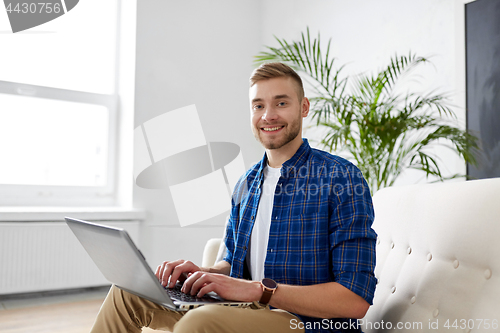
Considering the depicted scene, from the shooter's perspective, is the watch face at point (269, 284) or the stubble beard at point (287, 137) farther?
the stubble beard at point (287, 137)

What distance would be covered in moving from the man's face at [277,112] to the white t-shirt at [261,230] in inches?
4.6

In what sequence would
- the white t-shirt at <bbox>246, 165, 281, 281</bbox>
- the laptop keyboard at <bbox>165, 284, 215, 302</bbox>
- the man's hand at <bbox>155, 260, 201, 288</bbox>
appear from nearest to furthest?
the laptop keyboard at <bbox>165, 284, 215, 302</bbox>, the man's hand at <bbox>155, 260, 201, 288</bbox>, the white t-shirt at <bbox>246, 165, 281, 281</bbox>

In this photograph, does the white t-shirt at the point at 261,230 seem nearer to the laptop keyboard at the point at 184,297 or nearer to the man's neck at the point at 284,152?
the man's neck at the point at 284,152

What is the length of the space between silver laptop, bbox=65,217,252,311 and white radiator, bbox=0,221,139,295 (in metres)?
2.38

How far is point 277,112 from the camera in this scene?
1.41 m

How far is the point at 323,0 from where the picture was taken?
3.79m

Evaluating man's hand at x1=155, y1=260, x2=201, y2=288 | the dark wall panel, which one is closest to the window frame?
man's hand at x1=155, y1=260, x2=201, y2=288

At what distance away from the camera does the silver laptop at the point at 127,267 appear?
0.91 meters

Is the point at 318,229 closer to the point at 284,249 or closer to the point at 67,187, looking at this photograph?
the point at 284,249

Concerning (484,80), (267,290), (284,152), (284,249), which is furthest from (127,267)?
(484,80)

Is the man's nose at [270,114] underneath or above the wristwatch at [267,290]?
above

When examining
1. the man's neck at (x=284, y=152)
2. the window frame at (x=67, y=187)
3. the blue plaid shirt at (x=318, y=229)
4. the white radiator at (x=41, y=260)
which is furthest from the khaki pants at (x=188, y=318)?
the window frame at (x=67, y=187)

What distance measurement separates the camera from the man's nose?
140 cm

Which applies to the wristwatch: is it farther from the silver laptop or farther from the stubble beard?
the stubble beard
